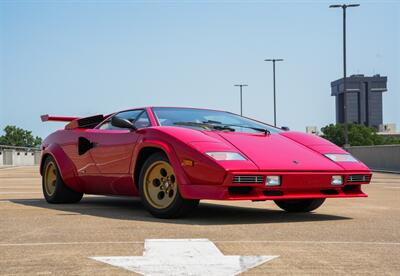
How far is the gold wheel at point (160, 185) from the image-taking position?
6.72 m

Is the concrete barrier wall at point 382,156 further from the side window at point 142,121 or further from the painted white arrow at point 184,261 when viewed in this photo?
the painted white arrow at point 184,261

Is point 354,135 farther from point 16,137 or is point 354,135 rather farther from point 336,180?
point 336,180

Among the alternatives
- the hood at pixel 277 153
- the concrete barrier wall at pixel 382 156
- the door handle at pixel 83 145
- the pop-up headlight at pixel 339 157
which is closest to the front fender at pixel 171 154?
the hood at pixel 277 153

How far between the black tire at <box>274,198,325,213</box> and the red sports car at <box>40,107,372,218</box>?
12mm

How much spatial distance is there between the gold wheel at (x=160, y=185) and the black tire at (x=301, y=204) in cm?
177

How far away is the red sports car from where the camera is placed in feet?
20.6

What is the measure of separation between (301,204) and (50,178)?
3685 mm

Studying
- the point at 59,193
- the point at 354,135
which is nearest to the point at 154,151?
the point at 59,193

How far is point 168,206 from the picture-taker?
21.8 feet

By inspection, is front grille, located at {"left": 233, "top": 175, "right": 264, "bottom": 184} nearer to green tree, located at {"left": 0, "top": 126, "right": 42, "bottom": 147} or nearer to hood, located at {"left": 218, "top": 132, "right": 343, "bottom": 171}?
hood, located at {"left": 218, "top": 132, "right": 343, "bottom": 171}

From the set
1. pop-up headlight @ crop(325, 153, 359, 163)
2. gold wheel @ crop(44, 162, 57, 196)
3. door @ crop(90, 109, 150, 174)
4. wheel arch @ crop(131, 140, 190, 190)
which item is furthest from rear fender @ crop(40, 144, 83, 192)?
pop-up headlight @ crop(325, 153, 359, 163)

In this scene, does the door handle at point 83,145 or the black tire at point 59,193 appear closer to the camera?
the door handle at point 83,145

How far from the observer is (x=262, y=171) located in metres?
6.28

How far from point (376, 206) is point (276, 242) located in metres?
4.00
